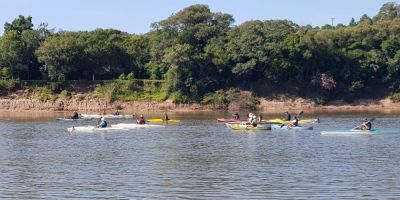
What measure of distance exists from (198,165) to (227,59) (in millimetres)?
64579

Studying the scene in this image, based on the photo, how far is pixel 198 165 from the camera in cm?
4234

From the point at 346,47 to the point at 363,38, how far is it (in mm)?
2734

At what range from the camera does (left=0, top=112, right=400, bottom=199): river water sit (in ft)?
110

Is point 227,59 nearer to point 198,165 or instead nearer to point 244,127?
point 244,127

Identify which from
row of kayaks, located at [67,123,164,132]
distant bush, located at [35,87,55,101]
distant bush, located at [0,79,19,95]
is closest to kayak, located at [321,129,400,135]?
row of kayaks, located at [67,123,164,132]

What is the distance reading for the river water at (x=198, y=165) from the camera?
1315 inches

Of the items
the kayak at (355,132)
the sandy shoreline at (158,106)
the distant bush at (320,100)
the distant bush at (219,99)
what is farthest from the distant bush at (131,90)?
the kayak at (355,132)

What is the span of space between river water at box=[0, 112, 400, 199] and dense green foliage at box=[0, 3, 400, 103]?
1549 inches

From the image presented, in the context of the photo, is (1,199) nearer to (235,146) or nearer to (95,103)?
(235,146)

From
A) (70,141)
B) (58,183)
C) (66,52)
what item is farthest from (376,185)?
(66,52)

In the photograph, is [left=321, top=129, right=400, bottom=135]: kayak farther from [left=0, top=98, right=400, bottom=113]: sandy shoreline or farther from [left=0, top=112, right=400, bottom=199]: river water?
[left=0, top=98, right=400, bottom=113]: sandy shoreline

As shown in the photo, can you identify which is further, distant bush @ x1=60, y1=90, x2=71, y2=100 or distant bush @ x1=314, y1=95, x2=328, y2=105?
distant bush @ x1=60, y1=90, x2=71, y2=100

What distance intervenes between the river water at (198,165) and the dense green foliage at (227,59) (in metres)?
39.3

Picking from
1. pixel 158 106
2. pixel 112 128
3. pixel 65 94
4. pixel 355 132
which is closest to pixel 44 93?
pixel 65 94
